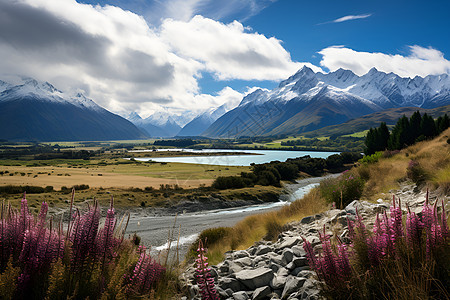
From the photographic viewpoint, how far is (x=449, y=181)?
10.3 metres

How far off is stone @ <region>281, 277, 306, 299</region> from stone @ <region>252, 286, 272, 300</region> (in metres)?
Answer: 0.36

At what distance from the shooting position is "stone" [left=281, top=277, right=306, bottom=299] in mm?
5219

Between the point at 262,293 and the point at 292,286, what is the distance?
2.17 feet

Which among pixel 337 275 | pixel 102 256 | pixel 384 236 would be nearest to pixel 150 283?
pixel 102 256

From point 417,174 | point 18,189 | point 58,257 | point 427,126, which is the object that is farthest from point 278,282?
point 427,126

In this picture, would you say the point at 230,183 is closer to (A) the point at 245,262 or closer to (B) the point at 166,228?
(B) the point at 166,228

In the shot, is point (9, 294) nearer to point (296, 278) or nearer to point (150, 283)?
point (150, 283)

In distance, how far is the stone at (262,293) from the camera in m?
5.50

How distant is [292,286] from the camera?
5250 millimetres

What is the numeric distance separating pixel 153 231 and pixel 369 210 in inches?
981

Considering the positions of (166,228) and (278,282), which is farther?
(166,228)

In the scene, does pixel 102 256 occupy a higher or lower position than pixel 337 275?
higher

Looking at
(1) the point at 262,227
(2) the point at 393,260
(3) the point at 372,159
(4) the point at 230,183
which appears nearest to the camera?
(2) the point at 393,260

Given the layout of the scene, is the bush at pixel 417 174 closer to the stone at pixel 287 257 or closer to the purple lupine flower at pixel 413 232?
the stone at pixel 287 257
